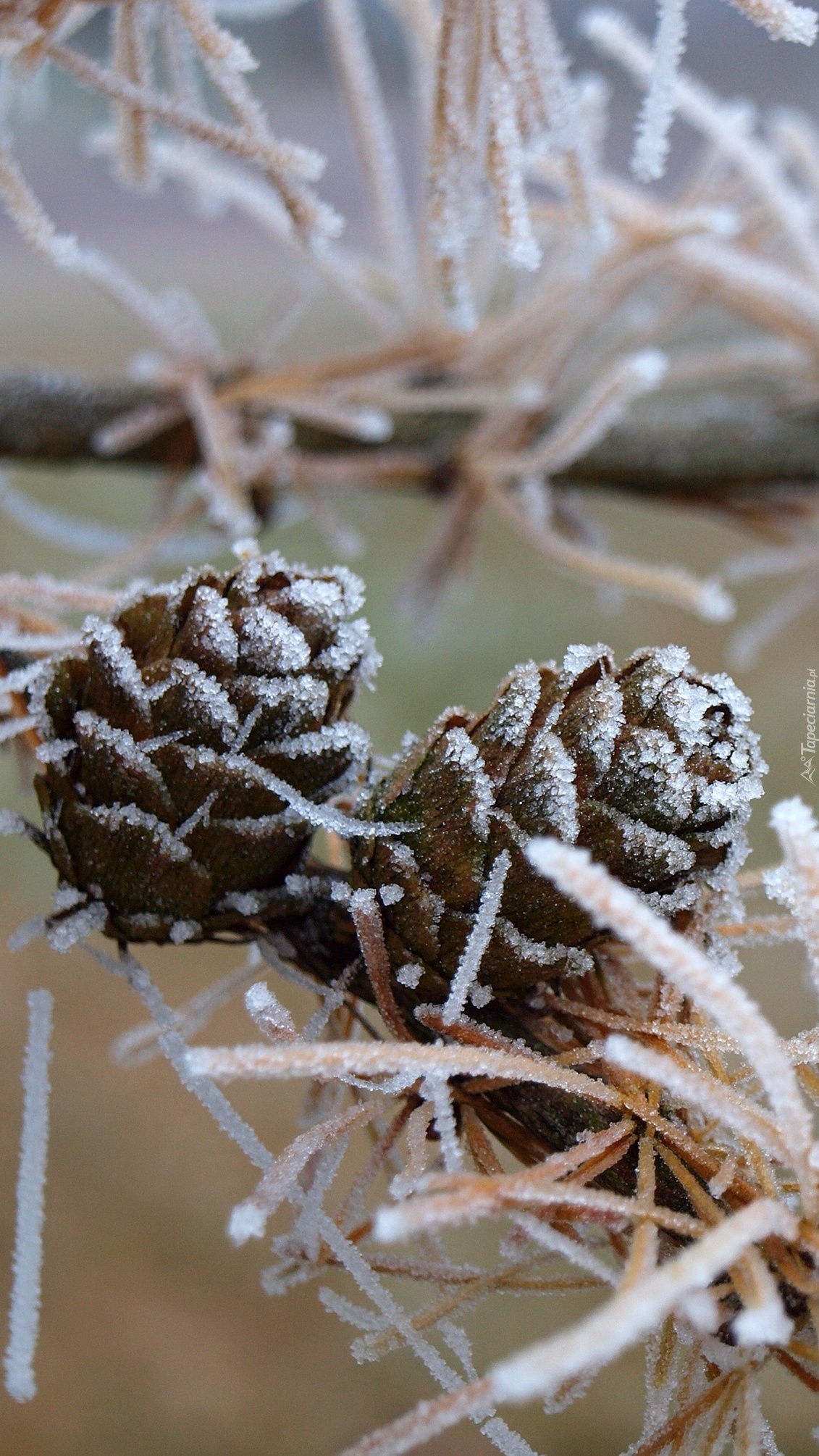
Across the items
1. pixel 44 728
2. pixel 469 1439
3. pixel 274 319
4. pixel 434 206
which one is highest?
pixel 274 319

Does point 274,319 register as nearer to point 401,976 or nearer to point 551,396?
point 551,396

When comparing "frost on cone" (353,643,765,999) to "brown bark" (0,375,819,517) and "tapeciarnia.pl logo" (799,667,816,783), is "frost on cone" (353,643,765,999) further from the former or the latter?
"brown bark" (0,375,819,517)

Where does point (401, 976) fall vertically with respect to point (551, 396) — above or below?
below

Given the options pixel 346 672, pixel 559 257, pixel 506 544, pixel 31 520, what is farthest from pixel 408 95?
pixel 346 672

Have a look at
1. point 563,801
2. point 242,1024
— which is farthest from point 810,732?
point 242,1024

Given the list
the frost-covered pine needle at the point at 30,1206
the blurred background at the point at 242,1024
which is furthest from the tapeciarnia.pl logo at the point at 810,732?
the frost-covered pine needle at the point at 30,1206

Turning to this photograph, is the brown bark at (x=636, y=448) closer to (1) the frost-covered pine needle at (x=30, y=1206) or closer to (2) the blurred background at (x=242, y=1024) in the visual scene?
(2) the blurred background at (x=242, y=1024)

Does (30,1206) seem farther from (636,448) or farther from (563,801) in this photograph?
(636,448)
